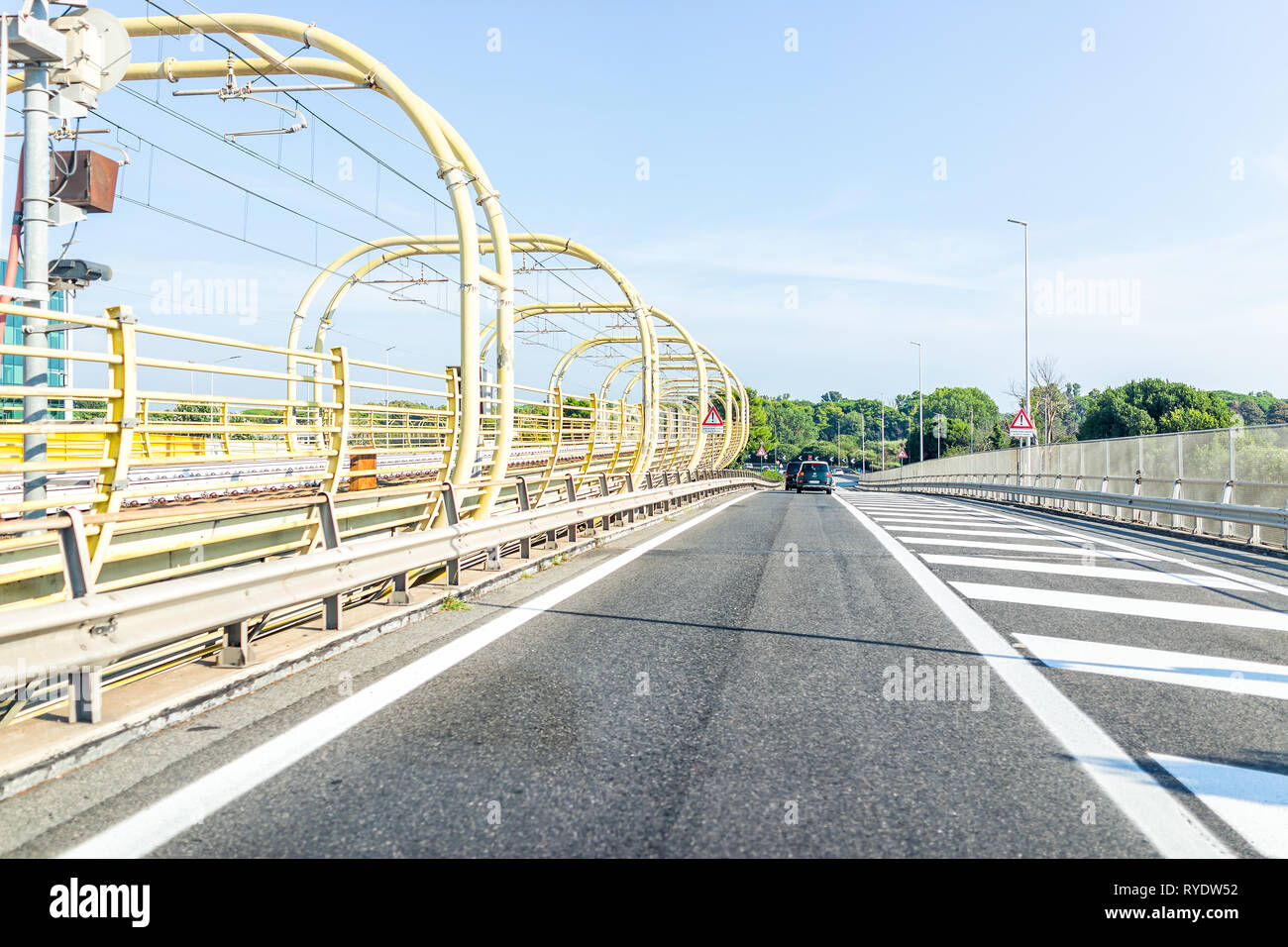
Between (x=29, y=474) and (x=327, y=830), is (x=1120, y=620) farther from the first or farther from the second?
(x=29, y=474)

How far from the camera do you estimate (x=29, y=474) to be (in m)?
6.12

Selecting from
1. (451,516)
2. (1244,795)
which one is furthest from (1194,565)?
(451,516)

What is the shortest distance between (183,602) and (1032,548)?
35.7 ft

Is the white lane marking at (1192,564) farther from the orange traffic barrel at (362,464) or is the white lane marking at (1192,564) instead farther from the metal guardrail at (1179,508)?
the orange traffic barrel at (362,464)

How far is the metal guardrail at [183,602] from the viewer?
3436 millimetres

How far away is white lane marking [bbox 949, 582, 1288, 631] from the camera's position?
687 centimetres

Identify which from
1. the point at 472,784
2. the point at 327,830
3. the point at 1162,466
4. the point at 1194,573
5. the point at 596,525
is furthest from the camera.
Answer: the point at 1162,466

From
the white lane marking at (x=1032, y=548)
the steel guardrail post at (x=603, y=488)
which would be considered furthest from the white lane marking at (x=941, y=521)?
the steel guardrail post at (x=603, y=488)

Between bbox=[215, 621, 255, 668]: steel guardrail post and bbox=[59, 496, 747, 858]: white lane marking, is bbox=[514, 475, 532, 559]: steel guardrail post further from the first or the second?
bbox=[215, 621, 255, 668]: steel guardrail post

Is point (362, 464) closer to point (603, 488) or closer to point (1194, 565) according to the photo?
point (603, 488)

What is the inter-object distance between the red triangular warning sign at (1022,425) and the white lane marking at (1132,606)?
2242 cm

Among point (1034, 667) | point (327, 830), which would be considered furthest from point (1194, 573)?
point (327, 830)

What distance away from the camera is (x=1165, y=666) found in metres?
5.35
